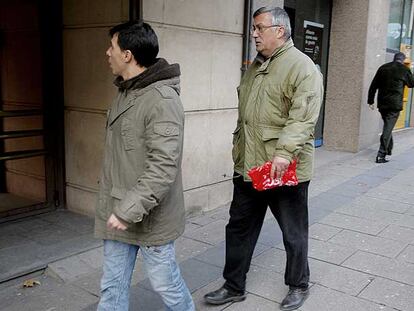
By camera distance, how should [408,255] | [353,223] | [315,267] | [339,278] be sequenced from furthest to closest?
[353,223], [408,255], [315,267], [339,278]

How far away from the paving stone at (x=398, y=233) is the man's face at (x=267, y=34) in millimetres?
2562

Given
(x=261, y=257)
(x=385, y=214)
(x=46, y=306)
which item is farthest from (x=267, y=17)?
(x=385, y=214)

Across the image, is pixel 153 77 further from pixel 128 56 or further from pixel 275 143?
pixel 275 143

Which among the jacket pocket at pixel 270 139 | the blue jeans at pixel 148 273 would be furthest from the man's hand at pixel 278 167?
the blue jeans at pixel 148 273

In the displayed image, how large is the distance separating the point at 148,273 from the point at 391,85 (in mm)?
6814

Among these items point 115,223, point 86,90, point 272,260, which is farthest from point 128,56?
point 86,90

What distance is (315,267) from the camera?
400 cm

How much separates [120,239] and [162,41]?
2476mm

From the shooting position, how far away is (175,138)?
235cm

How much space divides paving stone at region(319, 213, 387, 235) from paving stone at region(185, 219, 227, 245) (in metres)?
1.08

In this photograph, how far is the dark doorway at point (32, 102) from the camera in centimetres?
491

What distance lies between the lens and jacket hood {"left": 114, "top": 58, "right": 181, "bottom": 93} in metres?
2.40

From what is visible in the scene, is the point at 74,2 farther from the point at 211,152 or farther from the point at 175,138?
the point at 175,138

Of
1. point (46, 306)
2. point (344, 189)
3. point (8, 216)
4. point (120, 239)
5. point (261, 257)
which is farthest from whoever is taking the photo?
point (344, 189)
